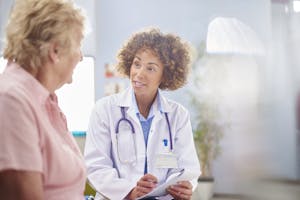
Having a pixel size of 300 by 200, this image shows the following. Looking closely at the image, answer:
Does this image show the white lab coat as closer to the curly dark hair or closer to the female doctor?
the female doctor

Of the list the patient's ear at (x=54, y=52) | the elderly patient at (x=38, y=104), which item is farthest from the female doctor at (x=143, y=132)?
the patient's ear at (x=54, y=52)

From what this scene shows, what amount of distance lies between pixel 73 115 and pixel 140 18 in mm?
752

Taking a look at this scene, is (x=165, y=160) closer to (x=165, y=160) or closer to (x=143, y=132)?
(x=165, y=160)

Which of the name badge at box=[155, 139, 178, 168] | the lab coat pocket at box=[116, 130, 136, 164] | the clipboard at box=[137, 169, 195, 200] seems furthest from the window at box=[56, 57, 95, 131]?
the clipboard at box=[137, 169, 195, 200]

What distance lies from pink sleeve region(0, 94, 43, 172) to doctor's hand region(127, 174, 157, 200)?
0.94m

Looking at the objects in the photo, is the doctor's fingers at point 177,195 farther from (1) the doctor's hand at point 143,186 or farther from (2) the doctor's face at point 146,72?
(2) the doctor's face at point 146,72

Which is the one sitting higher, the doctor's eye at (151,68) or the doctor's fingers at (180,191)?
the doctor's eye at (151,68)

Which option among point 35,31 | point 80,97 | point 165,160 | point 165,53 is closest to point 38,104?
point 35,31

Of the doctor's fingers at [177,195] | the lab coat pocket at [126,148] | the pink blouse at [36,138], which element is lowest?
the doctor's fingers at [177,195]

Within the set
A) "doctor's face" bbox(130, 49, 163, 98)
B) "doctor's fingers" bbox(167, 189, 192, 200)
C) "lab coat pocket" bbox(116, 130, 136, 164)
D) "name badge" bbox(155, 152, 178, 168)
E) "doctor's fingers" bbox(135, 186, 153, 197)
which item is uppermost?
"doctor's face" bbox(130, 49, 163, 98)

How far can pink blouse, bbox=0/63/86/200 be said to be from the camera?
3.04ft

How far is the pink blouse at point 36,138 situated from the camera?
0.93 m

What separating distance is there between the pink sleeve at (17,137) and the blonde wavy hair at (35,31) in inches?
Result: 6.6

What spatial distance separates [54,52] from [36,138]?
0.28 meters
